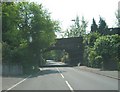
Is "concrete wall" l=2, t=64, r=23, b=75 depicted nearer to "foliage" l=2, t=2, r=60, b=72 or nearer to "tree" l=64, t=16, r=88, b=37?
"foliage" l=2, t=2, r=60, b=72

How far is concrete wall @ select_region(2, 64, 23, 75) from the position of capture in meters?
47.5

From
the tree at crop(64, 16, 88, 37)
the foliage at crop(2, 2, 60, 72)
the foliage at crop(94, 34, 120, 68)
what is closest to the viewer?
the foliage at crop(2, 2, 60, 72)

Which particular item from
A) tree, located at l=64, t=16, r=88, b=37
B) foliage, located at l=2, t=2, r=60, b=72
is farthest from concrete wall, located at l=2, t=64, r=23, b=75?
tree, located at l=64, t=16, r=88, b=37

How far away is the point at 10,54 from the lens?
47625mm

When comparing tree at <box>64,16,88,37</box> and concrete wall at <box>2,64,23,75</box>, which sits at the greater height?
tree at <box>64,16,88,37</box>

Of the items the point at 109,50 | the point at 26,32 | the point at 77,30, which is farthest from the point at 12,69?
the point at 77,30

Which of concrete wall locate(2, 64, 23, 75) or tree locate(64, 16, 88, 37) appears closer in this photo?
concrete wall locate(2, 64, 23, 75)

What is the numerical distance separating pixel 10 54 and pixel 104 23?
91.2 m

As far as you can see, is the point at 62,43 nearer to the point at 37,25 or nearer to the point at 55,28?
the point at 55,28

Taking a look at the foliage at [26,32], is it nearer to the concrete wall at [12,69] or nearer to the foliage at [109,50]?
the concrete wall at [12,69]

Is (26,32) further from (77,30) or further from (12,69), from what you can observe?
(77,30)

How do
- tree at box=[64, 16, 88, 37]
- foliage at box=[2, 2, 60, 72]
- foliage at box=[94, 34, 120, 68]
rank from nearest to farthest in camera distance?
foliage at box=[2, 2, 60, 72] → foliage at box=[94, 34, 120, 68] → tree at box=[64, 16, 88, 37]

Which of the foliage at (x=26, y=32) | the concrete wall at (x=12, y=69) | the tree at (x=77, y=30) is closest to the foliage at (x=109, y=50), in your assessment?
the foliage at (x=26, y=32)

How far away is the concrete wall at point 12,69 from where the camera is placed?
4753 cm
